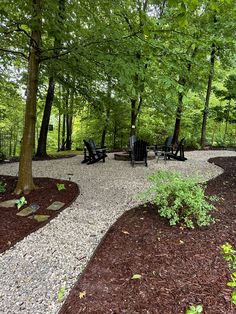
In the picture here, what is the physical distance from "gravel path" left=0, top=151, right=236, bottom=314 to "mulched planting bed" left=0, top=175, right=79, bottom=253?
4.7 inches

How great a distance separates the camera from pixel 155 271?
87.7 inches

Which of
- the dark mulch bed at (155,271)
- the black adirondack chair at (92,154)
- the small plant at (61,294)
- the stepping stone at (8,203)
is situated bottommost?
the small plant at (61,294)

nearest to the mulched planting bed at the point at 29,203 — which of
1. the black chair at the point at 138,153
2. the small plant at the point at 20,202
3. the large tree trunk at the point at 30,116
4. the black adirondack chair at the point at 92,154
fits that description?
the small plant at the point at 20,202

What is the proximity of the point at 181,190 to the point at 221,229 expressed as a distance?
2.22ft

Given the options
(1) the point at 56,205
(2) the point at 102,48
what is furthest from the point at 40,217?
(2) the point at 102,48

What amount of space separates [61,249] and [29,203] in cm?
154

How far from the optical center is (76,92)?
5.89 m

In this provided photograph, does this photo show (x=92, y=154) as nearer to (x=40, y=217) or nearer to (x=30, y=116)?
(x=30, y=116)

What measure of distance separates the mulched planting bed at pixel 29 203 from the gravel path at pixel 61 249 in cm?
12

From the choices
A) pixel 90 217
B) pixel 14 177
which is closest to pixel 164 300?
pixel 90 217

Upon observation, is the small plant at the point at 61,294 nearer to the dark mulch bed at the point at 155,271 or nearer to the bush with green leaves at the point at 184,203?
the dark mulch bed at the point at 155,271

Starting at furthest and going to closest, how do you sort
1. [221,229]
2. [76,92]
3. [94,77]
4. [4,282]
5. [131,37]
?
1. [76,92]
2. [94,77]
3. [131,37]
4. [221,229]
5. [4,282]

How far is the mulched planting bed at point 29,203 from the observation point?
293 cm

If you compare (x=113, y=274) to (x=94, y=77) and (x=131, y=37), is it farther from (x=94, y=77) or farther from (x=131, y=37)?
(x=94, y=77)
